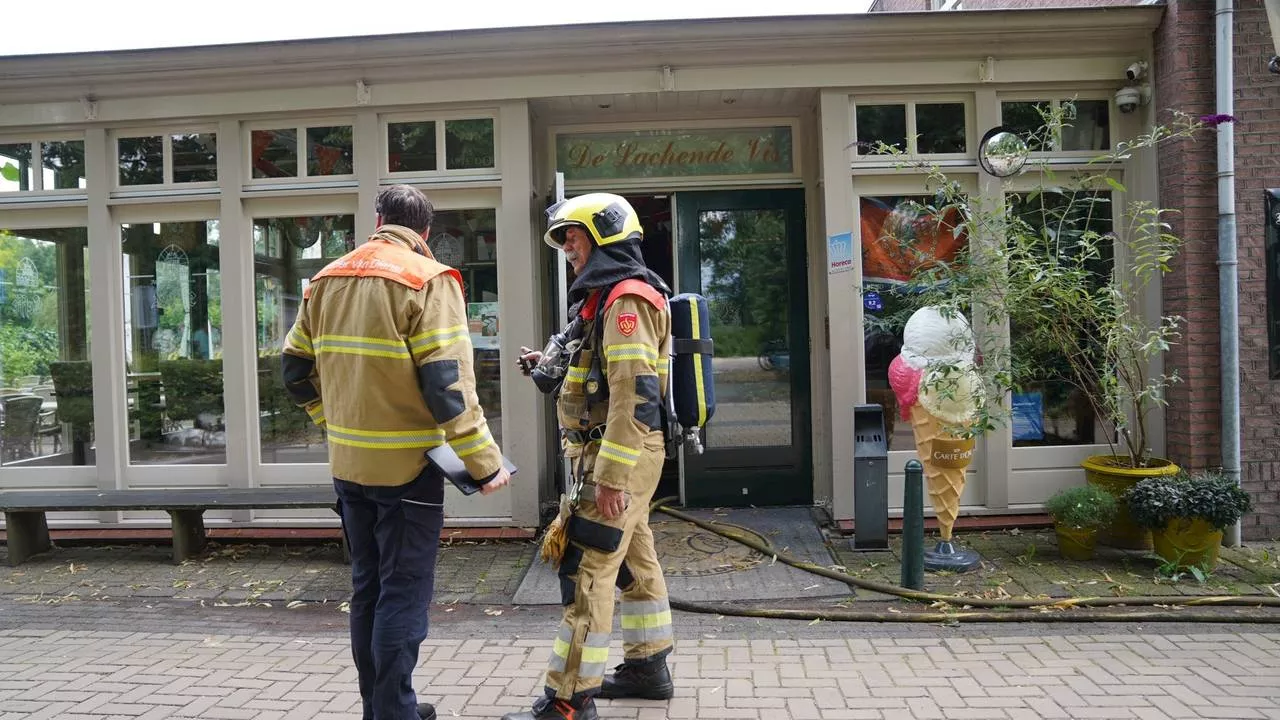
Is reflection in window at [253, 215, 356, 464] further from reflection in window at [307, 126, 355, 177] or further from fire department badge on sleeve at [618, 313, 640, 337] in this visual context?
fire department badge on sleeve at [618, 313, 640, 337]

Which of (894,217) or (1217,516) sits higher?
(894,217)

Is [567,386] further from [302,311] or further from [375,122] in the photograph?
[375,122]

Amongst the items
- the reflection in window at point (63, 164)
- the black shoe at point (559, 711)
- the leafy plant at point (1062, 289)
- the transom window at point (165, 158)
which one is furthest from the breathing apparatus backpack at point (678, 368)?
the reflection in window at point (63, 164)

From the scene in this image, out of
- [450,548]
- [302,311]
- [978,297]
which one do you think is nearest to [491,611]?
[450,548]

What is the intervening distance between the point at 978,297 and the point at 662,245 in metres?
3.34

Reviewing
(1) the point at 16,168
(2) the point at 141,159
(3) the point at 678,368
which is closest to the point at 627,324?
(3) the point at 678,368

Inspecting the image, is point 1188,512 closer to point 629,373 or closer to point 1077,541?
point 1077,541

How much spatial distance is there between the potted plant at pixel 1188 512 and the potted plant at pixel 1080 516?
0.17m

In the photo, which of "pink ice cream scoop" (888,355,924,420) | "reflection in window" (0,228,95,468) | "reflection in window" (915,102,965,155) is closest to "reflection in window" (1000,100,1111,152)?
"reflection in window" (915,102,965,155)

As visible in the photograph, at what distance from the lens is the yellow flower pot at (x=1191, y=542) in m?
5.17

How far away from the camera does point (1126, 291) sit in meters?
5.99

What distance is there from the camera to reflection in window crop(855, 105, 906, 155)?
21.2ft

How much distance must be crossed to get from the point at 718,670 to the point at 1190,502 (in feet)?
10.5

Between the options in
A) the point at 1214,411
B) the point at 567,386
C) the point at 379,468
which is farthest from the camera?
the point at 1214,411
